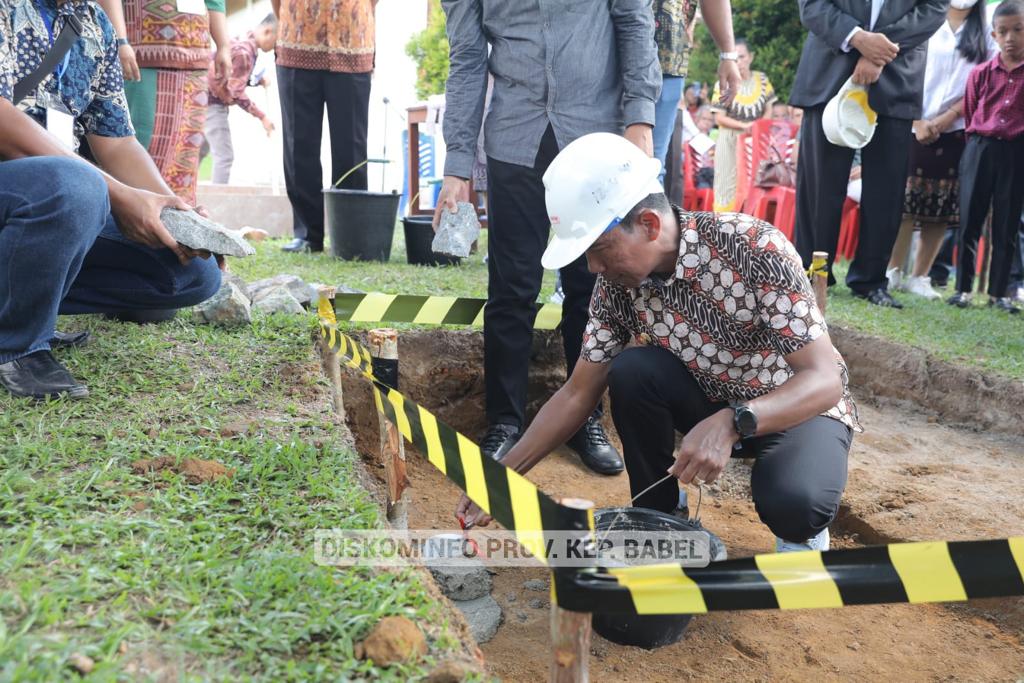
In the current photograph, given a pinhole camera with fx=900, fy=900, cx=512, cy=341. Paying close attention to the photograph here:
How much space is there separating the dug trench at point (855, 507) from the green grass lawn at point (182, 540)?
0.78 m

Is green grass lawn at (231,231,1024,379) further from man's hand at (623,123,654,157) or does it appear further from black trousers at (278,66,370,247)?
man's hand at (623,123,654,157)

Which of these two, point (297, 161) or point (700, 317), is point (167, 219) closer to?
point (700, 317)

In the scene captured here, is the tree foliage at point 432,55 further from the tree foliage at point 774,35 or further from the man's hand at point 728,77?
the man's hand at point 728,77

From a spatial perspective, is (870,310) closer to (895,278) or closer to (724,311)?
(895,278)

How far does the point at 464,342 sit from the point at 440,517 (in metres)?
1.21

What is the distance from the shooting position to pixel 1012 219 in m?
6.14

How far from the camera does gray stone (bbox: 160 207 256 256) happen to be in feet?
10.5

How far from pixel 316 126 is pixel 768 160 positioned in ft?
15.8

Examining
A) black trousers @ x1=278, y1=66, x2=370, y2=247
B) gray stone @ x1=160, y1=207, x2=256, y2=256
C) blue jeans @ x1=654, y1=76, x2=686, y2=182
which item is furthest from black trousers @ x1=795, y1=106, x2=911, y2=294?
gray stone @ x1=160, y1=207, x2=256, y2=256

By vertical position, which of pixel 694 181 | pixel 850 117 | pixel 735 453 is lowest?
pixel 694 181

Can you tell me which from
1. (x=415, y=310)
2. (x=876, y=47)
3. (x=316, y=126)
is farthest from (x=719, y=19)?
(x=316, y=126)

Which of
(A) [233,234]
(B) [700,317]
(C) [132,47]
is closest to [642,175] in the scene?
(B) [700,317]

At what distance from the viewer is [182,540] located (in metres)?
2.06

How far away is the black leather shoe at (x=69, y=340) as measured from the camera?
3.59 metres
